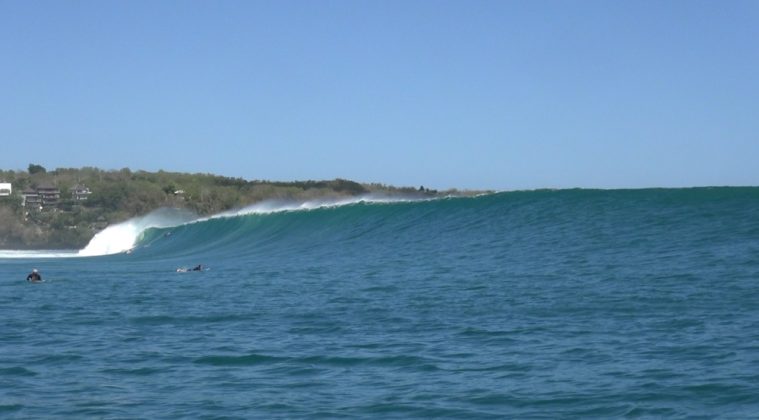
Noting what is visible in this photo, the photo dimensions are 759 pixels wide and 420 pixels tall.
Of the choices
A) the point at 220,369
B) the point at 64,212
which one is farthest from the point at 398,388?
the point at 64,212

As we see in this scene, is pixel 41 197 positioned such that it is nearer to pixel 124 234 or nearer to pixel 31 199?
pixel 31 199

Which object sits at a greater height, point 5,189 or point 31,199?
point 5,189

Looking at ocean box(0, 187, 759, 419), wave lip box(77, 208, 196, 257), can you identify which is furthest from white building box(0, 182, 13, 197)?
ocean box(0, 187, 759, 419)

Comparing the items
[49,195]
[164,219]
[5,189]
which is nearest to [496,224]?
[164,219]

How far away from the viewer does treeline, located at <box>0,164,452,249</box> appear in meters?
66.1

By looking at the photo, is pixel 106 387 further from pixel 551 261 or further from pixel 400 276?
pixel 551 261

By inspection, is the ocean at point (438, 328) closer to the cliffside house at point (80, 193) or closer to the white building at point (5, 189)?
the cliffside house at point (80, 193)

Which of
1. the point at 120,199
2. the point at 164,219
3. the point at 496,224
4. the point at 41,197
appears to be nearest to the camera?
the point at 496,224

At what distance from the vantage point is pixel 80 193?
78812 millimetres

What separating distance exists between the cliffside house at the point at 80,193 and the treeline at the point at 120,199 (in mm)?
294

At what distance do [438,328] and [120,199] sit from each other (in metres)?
66.0

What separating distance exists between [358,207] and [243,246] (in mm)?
3937

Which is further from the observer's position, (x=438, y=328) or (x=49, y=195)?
(x=49, y=195)

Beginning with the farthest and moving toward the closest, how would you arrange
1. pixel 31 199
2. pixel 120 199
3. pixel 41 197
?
pixel 41 197, pixel 31 199, pixel 120 199
